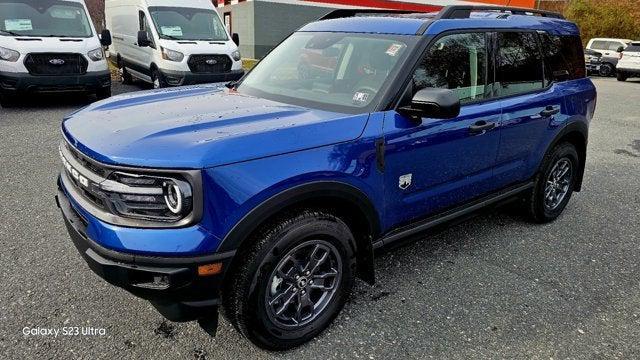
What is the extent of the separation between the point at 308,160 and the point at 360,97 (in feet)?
2.29

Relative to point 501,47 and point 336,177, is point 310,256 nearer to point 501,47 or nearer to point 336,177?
point 336,177

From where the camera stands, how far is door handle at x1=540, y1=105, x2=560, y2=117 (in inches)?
149

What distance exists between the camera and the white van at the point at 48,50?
26.2 feet

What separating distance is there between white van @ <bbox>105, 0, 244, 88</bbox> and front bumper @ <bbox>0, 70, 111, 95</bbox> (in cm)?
129

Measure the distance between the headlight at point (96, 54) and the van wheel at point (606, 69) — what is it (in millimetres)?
22595

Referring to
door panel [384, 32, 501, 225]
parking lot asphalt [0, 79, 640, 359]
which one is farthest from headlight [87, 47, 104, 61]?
door panel [384, 32, 501, 225]

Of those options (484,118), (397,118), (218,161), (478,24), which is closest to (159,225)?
(218,161)

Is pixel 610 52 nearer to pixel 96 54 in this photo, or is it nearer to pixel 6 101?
pixel 96 54

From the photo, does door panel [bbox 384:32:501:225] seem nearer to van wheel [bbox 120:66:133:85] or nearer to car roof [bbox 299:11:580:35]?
car roof [bbox 299:11:580:35]

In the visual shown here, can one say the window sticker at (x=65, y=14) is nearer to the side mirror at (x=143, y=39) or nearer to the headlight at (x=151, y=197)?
the side mirror at (x=143, y=39)

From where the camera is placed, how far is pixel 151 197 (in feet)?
6.77

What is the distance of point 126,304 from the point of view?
284cm

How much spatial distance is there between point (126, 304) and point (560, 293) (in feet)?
9.28

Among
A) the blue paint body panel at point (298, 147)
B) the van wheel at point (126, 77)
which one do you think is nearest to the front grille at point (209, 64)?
the van wheel at point (126, 77)
